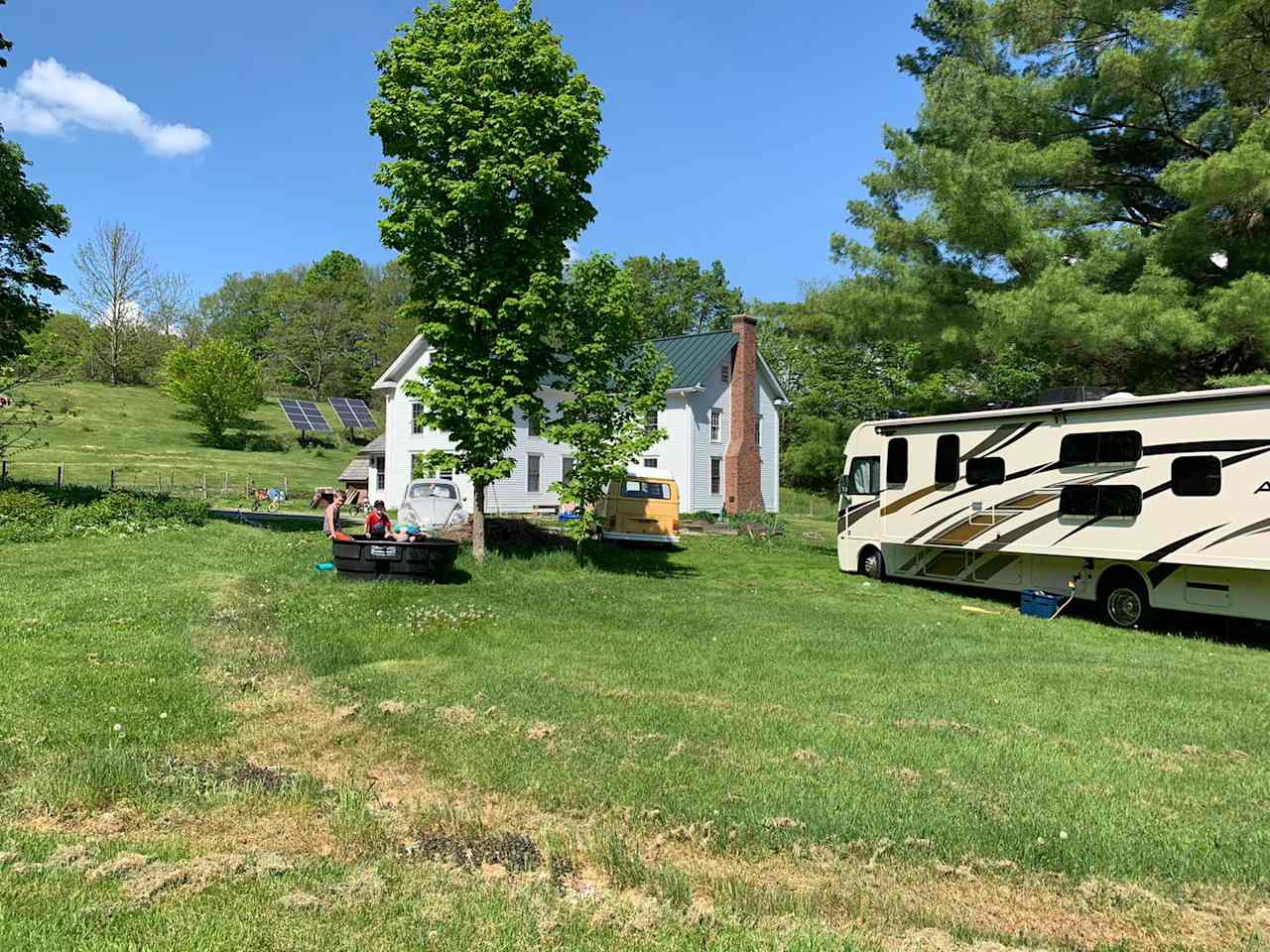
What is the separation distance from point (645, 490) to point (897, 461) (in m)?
7.98

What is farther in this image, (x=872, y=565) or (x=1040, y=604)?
(x=872, y=565)

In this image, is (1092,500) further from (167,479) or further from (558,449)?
(167,479)

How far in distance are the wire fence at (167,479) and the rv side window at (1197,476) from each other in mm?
35336

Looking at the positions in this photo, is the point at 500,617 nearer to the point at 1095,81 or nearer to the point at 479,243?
the point at 479,243

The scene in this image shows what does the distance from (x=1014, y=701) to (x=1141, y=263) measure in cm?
1296

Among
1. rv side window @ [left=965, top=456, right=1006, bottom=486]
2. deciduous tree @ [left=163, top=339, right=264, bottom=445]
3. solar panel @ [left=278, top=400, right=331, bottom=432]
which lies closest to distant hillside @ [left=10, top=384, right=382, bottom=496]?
solar panel @ [left=278, top=400, right=331, bottom=432]

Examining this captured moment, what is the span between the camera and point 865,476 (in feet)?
58.0

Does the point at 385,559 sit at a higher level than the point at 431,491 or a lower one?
lower

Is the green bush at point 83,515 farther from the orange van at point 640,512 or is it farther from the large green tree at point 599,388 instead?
the orange van at point 640,512

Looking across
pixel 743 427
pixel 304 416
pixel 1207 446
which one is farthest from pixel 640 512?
pixel 304 416

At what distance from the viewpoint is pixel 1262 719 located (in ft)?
22.9

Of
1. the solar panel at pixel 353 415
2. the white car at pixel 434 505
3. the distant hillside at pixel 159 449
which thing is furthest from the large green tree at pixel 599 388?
the solar panel at pixel 353 415

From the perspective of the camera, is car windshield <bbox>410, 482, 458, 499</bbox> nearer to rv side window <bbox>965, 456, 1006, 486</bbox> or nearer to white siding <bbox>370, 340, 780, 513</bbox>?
white siding <bbox>370, 340, 780, 513</bbox>

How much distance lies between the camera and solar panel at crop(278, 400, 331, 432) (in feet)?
188
